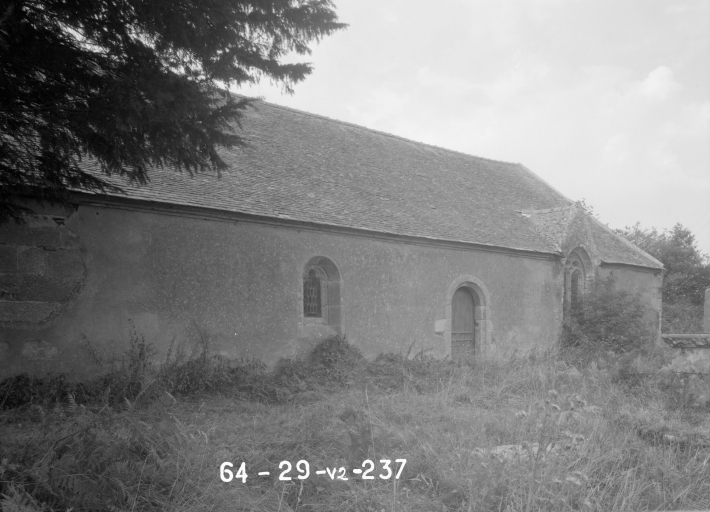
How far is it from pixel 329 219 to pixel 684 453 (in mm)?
8808

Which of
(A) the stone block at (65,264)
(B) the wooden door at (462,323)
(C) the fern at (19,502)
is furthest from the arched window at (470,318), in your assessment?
(C) the fern at (19,502)

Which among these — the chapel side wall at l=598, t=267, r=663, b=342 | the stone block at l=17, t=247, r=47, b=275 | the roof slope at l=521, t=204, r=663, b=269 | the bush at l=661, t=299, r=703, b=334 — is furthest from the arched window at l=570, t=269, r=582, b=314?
the stone block at l=17, t=247, r=47, b=275

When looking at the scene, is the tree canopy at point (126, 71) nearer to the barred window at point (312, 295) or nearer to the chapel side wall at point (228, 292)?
the chapel side wall at point (228, 292)

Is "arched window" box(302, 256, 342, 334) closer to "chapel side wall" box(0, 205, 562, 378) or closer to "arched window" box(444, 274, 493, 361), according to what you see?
"chapel side wall" box(0, 205, 562, 378)

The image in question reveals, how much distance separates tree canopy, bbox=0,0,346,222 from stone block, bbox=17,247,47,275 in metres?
3.11

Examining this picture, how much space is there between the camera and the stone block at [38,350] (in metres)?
10.1

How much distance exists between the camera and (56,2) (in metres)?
6.42

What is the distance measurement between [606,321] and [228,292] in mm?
10739

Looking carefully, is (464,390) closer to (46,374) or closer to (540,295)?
(46,374)

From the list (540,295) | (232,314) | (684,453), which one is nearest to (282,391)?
(232,314)

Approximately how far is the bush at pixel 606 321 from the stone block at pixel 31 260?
527 inches

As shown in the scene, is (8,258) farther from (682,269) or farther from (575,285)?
(682,269)

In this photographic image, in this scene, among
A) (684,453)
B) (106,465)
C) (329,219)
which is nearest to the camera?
(106,465)

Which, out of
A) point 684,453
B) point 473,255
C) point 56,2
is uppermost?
point 56,2
